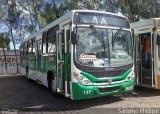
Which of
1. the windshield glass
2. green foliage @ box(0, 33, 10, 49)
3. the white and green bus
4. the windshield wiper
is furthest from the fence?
the windshield wiper

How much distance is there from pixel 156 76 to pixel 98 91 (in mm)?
2969

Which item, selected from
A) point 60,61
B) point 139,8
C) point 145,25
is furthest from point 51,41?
point 139,8

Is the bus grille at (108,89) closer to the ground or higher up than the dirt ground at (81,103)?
higher up

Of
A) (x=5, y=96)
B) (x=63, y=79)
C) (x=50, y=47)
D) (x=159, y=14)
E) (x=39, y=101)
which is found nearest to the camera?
(x=63, y=79)

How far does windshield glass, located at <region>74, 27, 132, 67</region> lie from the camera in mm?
9289

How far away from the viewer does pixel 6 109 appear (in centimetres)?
971

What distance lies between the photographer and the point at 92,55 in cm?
938

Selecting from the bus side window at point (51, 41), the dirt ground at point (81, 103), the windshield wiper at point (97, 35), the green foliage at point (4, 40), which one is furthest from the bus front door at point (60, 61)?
the green foliage at point (4, 40)

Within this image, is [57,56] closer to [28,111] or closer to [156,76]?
[28,111]

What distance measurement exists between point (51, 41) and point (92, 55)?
2.93 metres

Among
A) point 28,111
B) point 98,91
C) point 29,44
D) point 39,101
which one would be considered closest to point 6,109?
point 28,111

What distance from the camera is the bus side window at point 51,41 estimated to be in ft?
37.1

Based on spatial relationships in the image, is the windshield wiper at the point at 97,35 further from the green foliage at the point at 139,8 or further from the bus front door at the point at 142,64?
the green foliage at the point at 139,8

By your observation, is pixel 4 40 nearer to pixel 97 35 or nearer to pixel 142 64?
pixel 142 64
